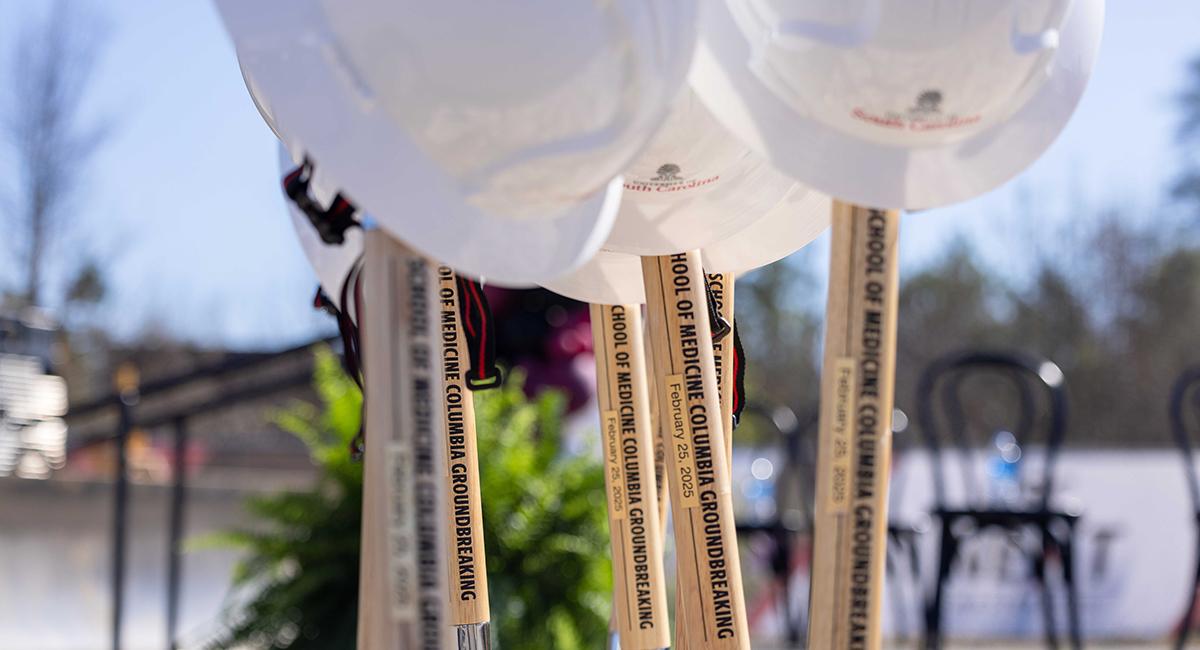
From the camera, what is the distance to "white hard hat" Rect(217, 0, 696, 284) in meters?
0.66

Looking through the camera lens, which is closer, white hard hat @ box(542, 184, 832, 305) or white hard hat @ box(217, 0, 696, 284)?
white hard hat @ box(217, 0, 696, 284)

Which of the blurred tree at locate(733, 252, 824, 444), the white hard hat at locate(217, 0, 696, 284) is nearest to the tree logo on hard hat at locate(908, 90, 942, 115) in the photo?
the white hard hat at locate(217, 0, 696, 284)

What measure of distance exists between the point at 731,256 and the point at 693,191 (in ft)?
0.48

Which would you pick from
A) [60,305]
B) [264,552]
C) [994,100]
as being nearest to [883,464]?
[994,100]

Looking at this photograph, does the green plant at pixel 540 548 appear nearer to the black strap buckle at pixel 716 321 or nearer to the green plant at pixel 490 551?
the green plant at pixel 490 551

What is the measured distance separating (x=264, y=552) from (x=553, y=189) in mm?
2407

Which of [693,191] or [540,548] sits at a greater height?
[693,191]

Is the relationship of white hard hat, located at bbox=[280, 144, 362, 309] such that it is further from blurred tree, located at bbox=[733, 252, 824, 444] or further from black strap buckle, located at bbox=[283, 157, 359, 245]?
blurred tree, located at bbox=[733, 252, 824, 444]

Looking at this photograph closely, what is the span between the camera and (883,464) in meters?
0.77

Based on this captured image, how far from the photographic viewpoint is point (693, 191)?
3.04ft

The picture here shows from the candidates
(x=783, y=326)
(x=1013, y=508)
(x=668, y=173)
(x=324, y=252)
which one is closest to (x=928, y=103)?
(x=668, y=173)

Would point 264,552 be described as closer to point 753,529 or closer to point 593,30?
point 753,529

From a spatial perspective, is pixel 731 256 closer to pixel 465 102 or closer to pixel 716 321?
pixel 716 321

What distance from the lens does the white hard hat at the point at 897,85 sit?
69 centimetres
